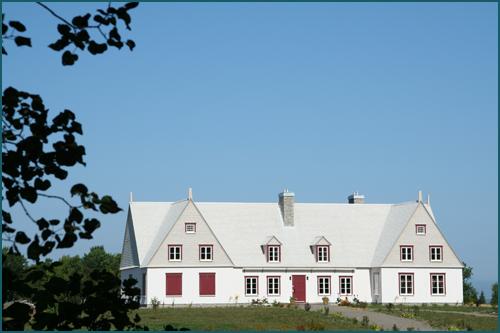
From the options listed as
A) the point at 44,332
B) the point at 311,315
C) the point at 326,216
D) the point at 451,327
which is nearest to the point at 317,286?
the point at 326,216

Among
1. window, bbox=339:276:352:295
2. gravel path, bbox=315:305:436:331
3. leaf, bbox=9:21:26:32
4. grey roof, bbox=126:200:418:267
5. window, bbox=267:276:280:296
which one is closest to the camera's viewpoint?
leaf, bbox=9:21:26:32

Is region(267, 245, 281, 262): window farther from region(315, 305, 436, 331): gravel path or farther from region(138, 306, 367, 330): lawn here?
region(138, 306, 367, 330): lawn

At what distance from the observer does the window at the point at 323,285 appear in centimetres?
5134

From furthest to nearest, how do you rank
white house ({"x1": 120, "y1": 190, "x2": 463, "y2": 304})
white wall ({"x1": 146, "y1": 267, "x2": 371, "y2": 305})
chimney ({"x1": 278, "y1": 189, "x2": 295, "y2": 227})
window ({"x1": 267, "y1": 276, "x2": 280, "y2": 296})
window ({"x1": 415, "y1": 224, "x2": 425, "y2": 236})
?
chimney ({"x1": 278, "y1": 189, "x2": 295, "y2": 227}), window ({"x1": 415, "y1": 224, "x2": 425, "y2": 236}), window ({"x1": 267, "y1": 276, "x2": 280, "y2": 296}), white house ({"x1": 120, "y1": 190, "x2": 463, "y2": 304}), white wall ({"x1": 146, "y1": 267, "x2": 371, "y2": 305})

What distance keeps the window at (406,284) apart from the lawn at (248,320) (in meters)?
13.6

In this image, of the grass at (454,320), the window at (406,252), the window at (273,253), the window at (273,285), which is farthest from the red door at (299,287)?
the grass at (454,320)

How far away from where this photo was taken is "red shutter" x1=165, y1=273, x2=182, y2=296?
48.8m

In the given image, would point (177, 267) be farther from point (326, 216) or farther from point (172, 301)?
point (326, 216)

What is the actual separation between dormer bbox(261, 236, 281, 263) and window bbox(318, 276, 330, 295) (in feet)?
9.48

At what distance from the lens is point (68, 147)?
574 cm

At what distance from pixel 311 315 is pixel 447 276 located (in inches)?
692

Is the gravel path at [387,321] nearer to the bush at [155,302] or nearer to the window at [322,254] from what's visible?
the window at [322,254]

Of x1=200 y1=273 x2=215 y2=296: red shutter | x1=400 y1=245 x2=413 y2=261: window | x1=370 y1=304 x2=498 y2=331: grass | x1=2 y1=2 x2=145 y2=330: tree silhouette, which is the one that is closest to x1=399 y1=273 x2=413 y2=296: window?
x1=400 y1=245 x2=413 y2=261: window

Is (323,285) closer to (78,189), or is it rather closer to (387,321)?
(387,321)
